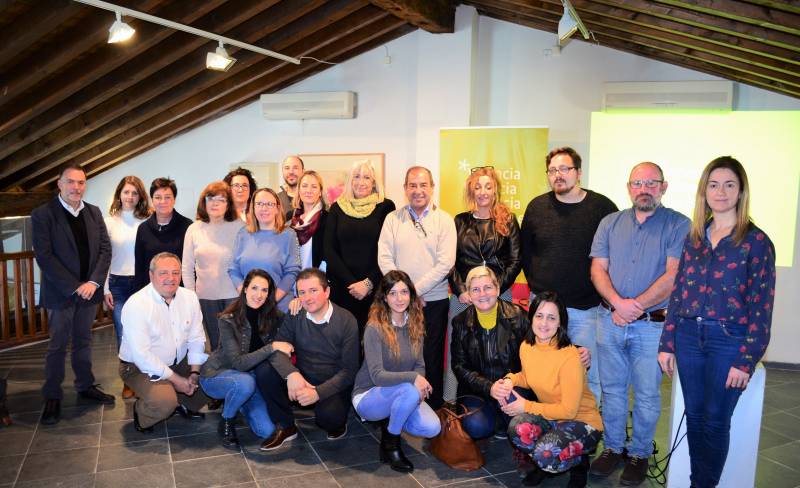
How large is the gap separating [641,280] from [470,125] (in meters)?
3.18

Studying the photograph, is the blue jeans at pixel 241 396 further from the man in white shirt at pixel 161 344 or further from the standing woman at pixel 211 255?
the standing woman at pixel 211 255

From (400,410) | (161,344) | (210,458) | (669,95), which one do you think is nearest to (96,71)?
(161,344)

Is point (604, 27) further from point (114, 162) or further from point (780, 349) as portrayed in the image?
point (114, 162)

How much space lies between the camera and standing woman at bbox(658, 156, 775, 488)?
2.28 metres

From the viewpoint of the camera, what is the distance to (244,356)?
321 centimetres

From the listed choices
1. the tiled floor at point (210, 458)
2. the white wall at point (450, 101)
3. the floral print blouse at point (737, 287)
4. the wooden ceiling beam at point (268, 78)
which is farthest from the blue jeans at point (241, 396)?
the wooden ceiling beam at point (268, 78)

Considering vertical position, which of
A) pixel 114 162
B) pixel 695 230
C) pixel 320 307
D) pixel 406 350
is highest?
pixel 114 162

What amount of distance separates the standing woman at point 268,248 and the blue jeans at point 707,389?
7.05ft

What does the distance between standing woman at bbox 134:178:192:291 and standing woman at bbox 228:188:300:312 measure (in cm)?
53

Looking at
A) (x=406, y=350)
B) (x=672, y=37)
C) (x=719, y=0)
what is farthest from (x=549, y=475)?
(x=672, y=37)

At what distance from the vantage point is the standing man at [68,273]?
3566 mm

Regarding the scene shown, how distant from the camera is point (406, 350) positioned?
10.2 ft

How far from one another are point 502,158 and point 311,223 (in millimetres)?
2000

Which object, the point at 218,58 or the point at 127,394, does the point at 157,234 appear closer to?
the point at 127,394
